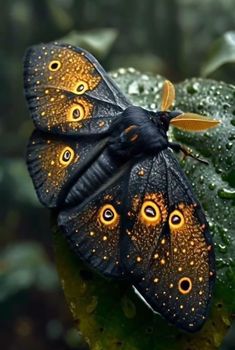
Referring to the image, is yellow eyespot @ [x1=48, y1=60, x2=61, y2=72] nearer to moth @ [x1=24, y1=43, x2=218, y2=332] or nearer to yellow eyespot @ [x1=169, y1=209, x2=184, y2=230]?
moth @ [x1=24, y1=43, x2=218, y2=332]

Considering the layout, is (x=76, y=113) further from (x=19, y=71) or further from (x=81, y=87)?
(x=19, y=71)

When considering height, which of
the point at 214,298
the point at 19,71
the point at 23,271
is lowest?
the point at 23,271

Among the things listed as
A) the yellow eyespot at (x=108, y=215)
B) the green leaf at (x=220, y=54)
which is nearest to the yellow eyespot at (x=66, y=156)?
the yellow eyespot at (x=108, y=215)

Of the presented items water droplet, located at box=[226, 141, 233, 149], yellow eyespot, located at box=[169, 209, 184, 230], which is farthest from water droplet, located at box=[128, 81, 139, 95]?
yellow eyespot, located at box=[169, 209, 184, 230]

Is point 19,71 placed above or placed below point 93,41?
below

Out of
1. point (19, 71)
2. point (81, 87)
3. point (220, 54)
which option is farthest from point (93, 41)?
point (19, 71)

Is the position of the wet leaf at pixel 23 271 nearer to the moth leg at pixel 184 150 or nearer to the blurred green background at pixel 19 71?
the blurred green background at pixel 19 71

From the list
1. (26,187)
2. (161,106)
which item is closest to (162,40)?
(26,187)
